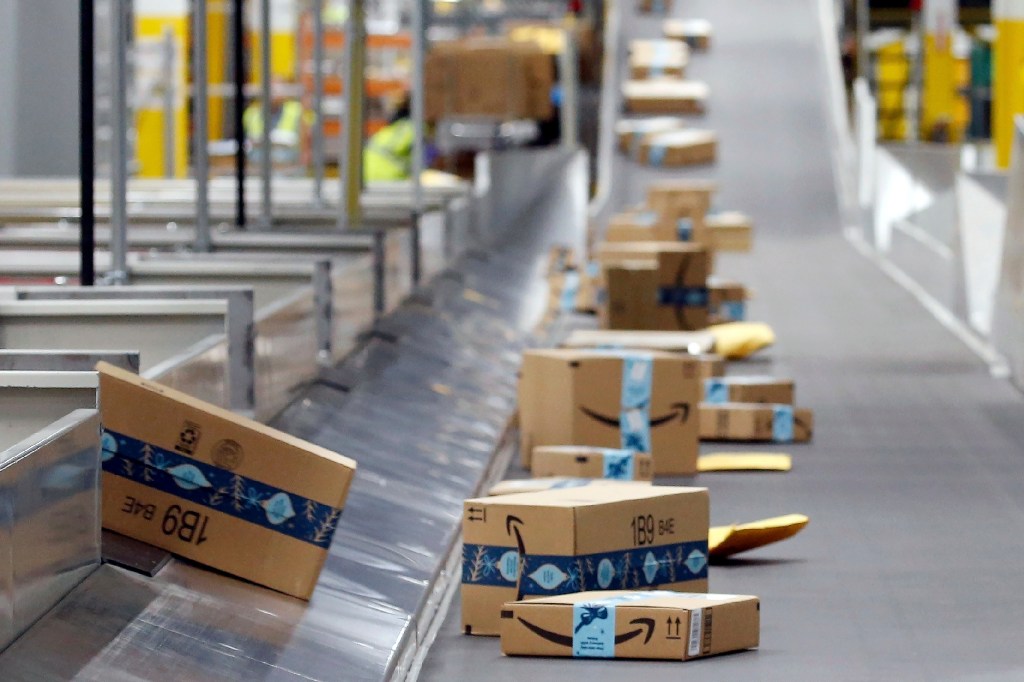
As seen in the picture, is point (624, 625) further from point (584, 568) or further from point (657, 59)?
point (657, 59)

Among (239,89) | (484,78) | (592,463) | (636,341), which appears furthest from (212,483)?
(484,78)

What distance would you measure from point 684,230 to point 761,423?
5.23m

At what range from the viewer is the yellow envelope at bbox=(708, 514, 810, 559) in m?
4.34

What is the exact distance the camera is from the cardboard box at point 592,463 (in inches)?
195

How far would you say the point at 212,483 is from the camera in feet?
11.4

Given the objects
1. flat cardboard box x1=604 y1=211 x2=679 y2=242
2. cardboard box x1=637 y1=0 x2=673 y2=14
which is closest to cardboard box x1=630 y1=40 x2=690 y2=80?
cardboard box x1=637 y1=0 x2=673 y2=14

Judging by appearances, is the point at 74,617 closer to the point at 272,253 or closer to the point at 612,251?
the point at 272,253

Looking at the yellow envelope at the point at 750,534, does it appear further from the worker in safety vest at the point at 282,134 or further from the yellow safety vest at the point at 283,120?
the yellow safety vest at the point at 283,120

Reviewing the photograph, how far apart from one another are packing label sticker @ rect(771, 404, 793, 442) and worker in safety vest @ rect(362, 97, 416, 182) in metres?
9.14

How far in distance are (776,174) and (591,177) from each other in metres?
3.16

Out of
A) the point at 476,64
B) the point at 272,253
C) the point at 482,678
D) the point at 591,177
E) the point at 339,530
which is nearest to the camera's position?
the point at 482,678

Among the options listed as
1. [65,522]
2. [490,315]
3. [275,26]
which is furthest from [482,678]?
[275,26]

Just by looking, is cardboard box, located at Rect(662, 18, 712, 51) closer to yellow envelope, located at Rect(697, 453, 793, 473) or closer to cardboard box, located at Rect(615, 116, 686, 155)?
cardboard box, located at Rect(615, 116, 686, 155)

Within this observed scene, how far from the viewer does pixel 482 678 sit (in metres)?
3.35
